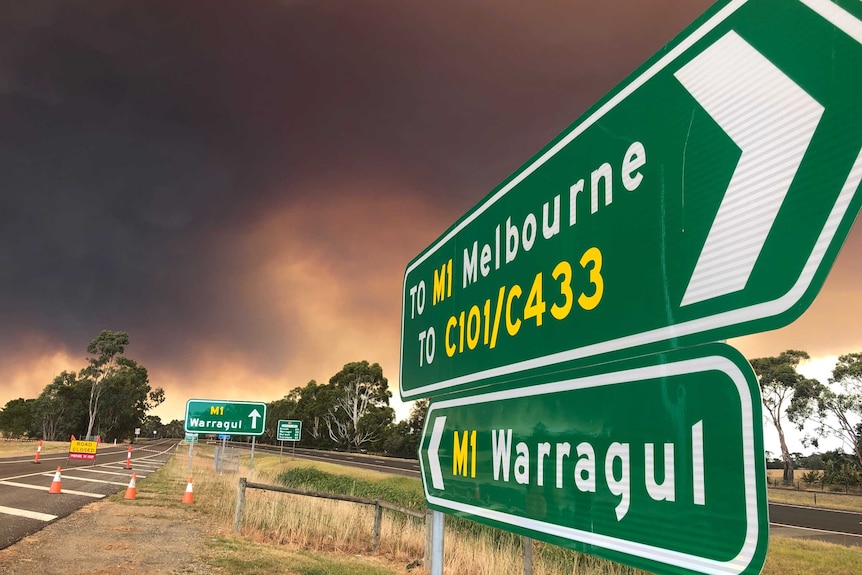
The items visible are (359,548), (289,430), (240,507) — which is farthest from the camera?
(289,430)

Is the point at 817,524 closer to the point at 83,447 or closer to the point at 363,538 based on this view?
the point at 363,538

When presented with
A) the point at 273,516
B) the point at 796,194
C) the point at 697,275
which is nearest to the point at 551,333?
the point at 697,275

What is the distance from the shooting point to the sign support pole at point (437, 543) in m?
2.46

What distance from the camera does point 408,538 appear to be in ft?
36.0

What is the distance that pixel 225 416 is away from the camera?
17578 mm

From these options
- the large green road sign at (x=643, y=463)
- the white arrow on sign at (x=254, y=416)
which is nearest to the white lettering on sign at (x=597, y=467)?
the large green road sign at (x=643, y=463)

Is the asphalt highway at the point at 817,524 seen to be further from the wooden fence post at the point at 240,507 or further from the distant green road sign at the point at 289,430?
the distant green road sign at the point at 289,430

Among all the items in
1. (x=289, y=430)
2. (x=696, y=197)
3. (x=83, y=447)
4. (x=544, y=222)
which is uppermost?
(x=544, y=222)

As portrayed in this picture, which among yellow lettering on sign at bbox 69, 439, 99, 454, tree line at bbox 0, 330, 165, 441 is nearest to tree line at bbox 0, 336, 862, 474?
tree line at bbox 0, 330, 165, 441

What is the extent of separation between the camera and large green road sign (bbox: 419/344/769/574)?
3.44 ft

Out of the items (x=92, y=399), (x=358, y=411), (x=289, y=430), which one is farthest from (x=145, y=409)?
(x=289, y=430)

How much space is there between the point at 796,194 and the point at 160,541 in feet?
36.0

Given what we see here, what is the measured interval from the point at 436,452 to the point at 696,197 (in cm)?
172

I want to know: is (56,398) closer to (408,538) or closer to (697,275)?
(408,538)
